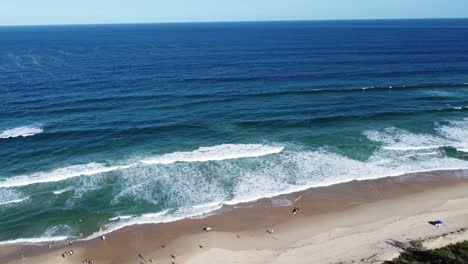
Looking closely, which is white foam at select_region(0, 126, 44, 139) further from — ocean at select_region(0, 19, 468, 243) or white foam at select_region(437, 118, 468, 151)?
white foam at select_region(437, 118, 468, 151)

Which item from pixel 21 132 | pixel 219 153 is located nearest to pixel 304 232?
pixel 219 153

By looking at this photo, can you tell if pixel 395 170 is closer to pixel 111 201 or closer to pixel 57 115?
pixel 111 201

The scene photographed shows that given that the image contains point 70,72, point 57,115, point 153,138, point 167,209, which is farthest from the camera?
point 70,72

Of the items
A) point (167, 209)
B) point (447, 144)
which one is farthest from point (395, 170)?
point (167, 209)

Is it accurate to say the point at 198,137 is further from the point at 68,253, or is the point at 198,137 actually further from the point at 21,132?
the point at 21,132

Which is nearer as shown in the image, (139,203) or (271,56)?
(139,203)

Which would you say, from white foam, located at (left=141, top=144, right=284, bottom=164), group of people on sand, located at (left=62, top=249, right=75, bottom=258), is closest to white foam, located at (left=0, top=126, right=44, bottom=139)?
white foam, located at (left=141, top=144, right=284, bottom=164)
